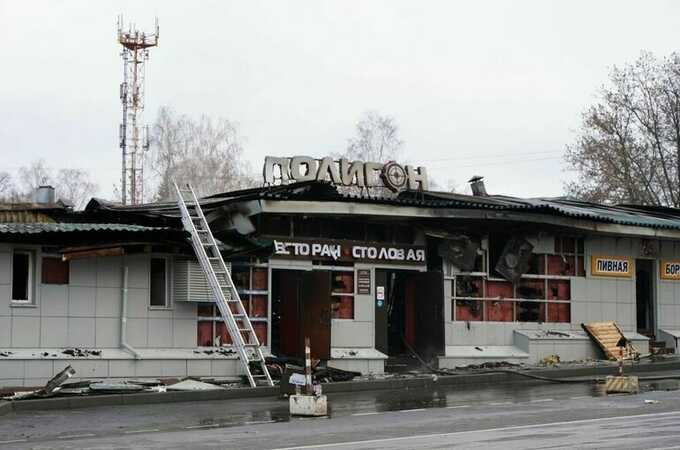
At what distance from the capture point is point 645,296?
107 feet

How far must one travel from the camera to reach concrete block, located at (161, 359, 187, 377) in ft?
74.5

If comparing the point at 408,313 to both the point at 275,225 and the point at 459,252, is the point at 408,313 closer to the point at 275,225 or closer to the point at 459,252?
the point at 459,252

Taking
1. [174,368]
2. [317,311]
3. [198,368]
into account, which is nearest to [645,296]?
[317,311]

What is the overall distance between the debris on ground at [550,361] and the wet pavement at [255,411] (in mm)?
4638

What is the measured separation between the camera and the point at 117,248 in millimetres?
21672

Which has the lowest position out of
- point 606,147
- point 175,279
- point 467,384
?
point 467,384

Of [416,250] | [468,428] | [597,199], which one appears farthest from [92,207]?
[597,199]

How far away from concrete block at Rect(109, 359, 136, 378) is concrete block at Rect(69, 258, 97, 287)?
1592 mm

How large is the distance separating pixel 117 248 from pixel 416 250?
8312 millimetres

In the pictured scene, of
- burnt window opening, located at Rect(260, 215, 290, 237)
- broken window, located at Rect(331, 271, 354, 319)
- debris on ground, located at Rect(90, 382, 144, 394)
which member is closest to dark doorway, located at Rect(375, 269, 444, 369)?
broken window, located at Rect(331, 271, 354, 319)

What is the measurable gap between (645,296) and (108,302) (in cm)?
1690

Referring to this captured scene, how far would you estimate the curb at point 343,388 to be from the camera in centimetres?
1903

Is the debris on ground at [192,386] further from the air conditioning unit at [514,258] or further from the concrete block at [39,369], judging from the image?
the air conditioning unit at [514,258]

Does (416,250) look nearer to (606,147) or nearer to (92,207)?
(92,207)
